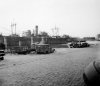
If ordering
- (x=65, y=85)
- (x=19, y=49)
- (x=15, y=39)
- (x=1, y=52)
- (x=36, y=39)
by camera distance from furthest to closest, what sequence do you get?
(x=36, y=39) < (x=15, y=39) < (x=19, y=49) < (x=1, y=52) < (x=65, y=85)

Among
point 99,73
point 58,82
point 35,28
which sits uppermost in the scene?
point 35,28

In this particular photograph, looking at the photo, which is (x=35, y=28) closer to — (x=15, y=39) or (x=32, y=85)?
(x=15, y=39)

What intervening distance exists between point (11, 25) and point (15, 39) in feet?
93.1

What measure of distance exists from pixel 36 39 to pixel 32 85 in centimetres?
5705

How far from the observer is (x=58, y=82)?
18.9 ft

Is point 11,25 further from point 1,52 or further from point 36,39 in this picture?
point 1,52

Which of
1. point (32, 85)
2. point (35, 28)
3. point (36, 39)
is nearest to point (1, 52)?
point (32, 85)

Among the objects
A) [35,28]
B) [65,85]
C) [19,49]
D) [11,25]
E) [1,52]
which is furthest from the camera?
[35,28]

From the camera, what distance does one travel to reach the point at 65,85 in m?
5.34

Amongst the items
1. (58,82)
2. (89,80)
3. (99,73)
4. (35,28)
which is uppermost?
(35,28)

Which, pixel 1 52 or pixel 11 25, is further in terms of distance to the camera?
pixel 11 25

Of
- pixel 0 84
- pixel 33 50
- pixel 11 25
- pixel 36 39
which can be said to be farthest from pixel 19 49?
pixel 11 25

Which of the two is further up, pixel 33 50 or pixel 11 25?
pixel 11 25

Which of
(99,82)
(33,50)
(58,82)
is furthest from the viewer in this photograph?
(33,50)
